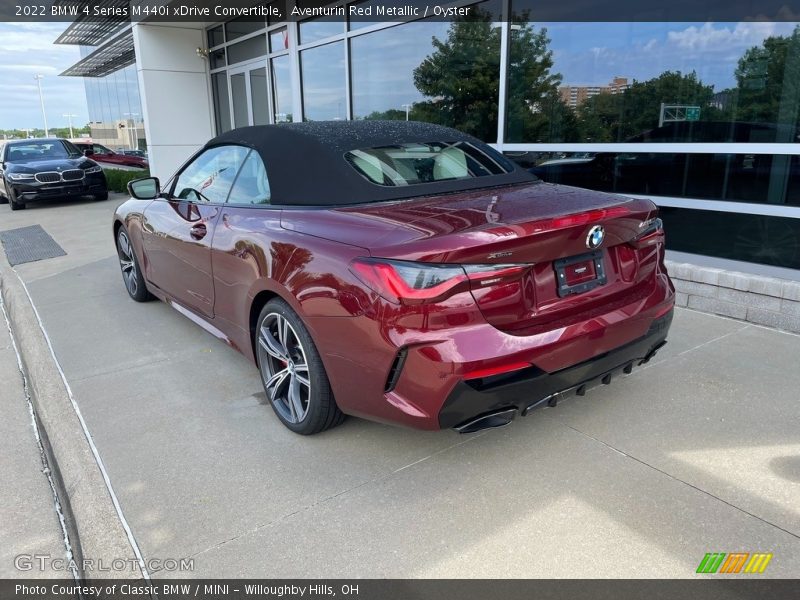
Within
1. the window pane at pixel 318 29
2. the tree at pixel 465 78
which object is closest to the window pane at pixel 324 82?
the window pane at pixel 318 29

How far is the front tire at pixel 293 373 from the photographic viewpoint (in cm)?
279

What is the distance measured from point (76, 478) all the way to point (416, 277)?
75.1 inches

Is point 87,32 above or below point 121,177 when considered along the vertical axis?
above


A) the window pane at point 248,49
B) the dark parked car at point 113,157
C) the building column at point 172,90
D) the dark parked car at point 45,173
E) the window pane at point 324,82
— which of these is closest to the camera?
the window pane at point 324,82

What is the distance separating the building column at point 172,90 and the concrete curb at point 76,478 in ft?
30.1

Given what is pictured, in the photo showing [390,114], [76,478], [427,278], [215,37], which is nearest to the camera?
[427,278]

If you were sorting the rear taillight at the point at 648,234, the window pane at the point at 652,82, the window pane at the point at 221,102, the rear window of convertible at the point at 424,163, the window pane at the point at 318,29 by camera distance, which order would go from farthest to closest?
1. the window pane at the point at 221,102
2. the window pane at the point at 318,29
3. the window pane at the point at 652,82
4. the rear window of convertible at the point at 424,163
5. the rear taillight at the point at 648,234

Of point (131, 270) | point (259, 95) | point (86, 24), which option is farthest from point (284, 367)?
point (86, 24)

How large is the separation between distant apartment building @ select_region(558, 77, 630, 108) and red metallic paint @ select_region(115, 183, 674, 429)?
3009 millimetres

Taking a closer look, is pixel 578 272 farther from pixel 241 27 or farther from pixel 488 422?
pixel 241 27

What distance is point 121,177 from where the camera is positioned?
15.7 meters

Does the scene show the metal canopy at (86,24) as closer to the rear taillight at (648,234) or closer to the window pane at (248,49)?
Result: the window pane at (248,49)

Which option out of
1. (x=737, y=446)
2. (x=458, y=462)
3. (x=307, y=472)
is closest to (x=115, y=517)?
(x=307, y=472)

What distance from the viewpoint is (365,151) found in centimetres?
319
